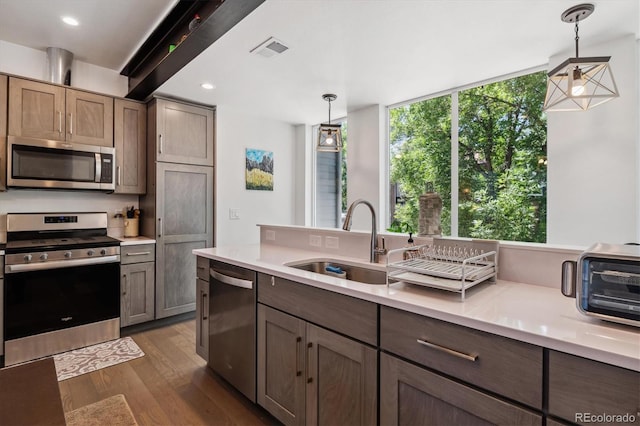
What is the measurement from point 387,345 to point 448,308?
29 cm

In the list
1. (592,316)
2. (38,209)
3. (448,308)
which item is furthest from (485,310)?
(38,209)

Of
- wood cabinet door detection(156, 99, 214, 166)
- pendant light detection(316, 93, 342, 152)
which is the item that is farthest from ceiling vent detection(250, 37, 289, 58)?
wood cabinet door detection(156, 99, 214, 166)

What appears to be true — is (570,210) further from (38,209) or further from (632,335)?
(38,209)

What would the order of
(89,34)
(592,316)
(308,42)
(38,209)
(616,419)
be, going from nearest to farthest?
(616,419)
(592,316)
(308,42)
(89,34)
(38,209)

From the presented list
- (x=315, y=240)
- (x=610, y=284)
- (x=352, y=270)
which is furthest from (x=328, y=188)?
(x=610, y=284)

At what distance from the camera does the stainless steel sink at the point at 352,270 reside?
1907 mm

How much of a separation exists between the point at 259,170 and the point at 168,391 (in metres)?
2.86

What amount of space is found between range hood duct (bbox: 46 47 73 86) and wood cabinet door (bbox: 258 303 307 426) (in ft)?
9.68

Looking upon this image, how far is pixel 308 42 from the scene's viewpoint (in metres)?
2.40

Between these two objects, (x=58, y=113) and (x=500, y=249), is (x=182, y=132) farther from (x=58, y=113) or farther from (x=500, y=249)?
(x=500, y=249)

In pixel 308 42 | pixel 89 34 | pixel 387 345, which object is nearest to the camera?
pixel 387 345

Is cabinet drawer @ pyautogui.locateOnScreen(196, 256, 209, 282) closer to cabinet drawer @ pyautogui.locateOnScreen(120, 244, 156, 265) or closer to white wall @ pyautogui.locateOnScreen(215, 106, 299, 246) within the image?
cabinet drawer @ pyautogui.locateOnScreen(120, 244, 156, 265)

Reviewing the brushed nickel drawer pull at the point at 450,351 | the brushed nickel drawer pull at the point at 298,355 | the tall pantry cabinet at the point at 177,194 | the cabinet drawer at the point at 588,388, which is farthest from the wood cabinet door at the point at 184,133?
the cabinet drawer at the point at 588,388

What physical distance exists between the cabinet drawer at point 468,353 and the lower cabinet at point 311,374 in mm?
169
